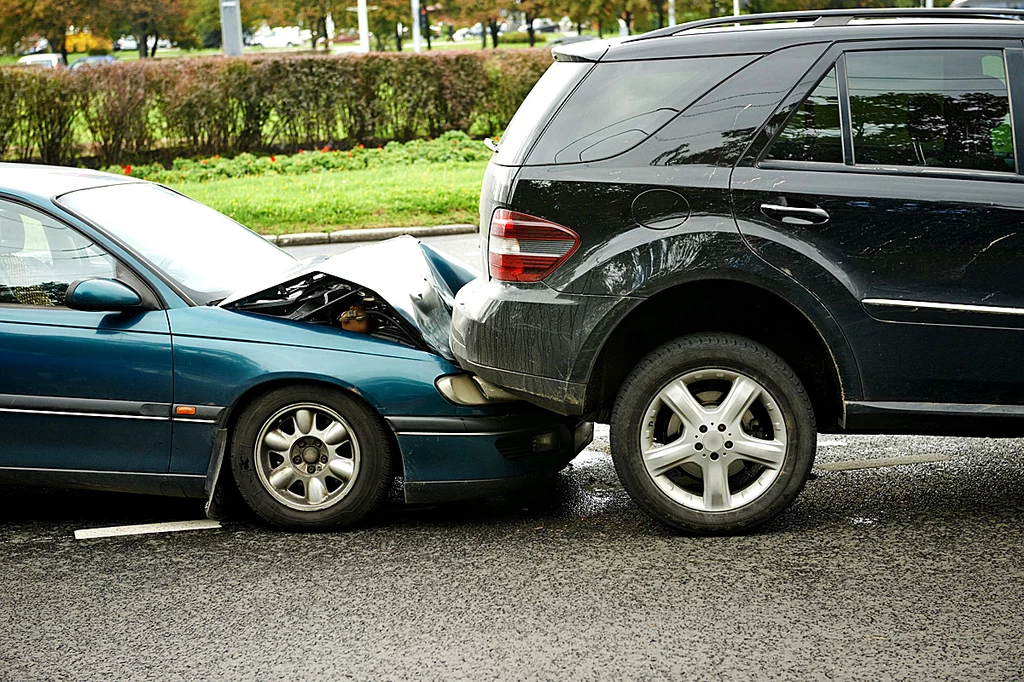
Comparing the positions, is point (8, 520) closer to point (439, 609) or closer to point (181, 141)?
point (439, 609)

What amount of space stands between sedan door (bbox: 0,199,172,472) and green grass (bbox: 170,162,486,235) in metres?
9.26

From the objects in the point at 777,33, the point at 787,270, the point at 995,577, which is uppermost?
the point at 777,33

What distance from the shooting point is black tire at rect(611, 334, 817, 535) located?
4.66 m

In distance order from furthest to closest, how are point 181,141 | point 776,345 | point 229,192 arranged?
point 181,141, point 229,192, point 776,345

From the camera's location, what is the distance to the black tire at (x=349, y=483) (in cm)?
479

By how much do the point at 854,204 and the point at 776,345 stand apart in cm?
79

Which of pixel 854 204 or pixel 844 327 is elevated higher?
pixel 854 204

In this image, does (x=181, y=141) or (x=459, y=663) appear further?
(x=181, y=141)

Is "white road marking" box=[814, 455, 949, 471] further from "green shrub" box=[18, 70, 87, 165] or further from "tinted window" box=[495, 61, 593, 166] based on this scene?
"green shrub" box=[18, 70, 87, 165]

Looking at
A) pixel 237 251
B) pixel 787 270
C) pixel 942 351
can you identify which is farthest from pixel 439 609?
Result: pixel 237 251

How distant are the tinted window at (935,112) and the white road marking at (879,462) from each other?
1631 millimetres

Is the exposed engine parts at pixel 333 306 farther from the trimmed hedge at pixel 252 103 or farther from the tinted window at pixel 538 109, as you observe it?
the trimmed hedge at pixel 252 103

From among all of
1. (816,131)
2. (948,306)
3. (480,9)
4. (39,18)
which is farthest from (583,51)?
(480,9)

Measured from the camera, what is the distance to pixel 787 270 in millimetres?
4551
